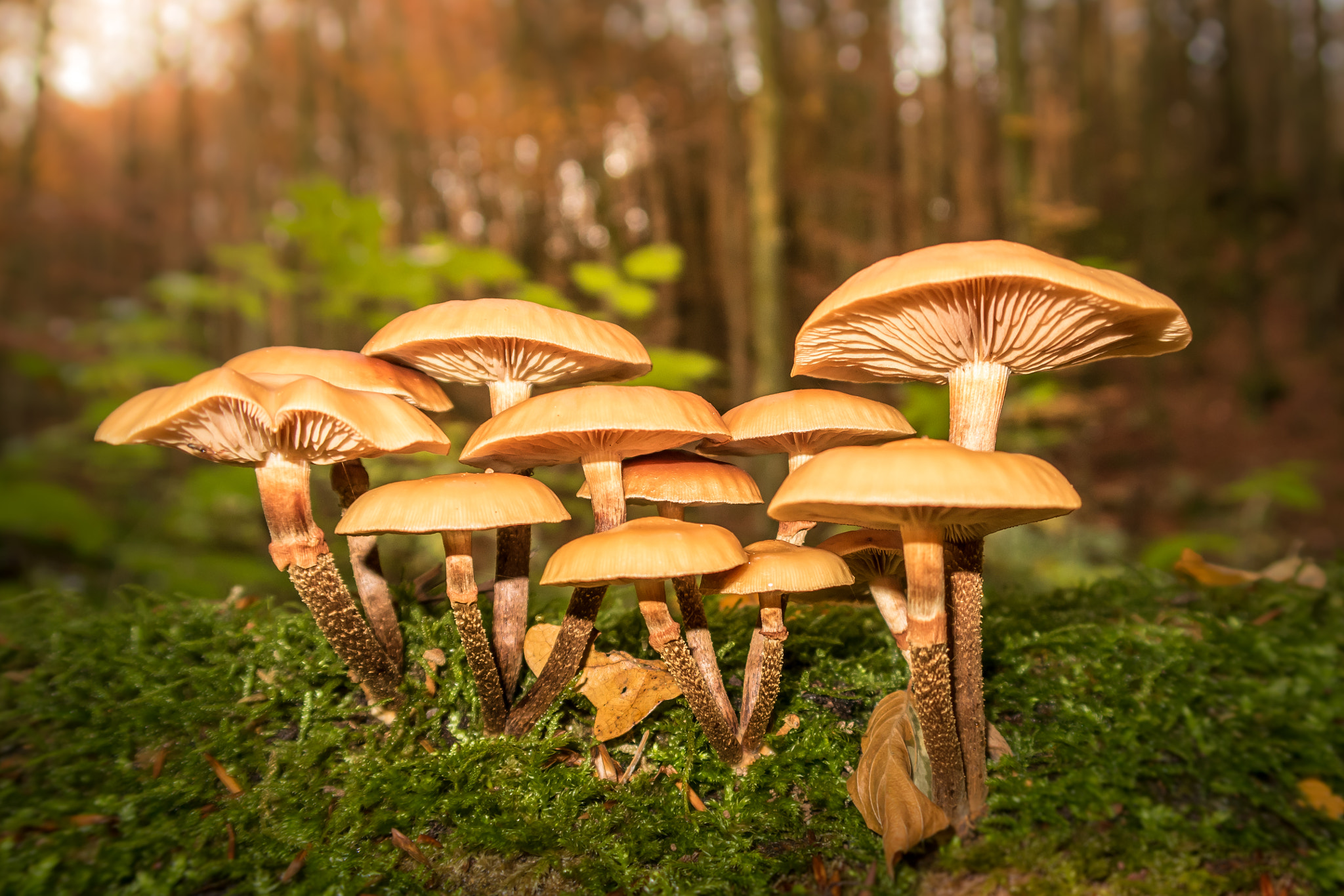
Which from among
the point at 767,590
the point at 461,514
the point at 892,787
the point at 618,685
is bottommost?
the point at 892,787

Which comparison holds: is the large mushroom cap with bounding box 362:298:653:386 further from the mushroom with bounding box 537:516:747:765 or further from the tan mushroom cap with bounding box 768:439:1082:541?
the tan mushroom cap with bounding box 768:439:1082:541

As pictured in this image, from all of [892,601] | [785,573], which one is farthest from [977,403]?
[785,573]

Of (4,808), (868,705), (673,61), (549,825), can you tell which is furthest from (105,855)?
(673,61)

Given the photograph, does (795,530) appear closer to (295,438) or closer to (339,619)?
(339,619)

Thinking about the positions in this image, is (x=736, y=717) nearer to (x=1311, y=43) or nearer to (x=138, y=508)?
(x=138, y=508)

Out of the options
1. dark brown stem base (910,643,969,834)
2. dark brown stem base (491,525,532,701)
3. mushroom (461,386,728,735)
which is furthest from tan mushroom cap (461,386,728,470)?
dark brown stem base (910,643,969,834)

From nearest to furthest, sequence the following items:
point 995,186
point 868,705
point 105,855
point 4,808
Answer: point 105,855 < point 4,808 < point 868,705 < point 995,186

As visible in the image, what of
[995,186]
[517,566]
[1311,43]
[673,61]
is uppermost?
[1311,43]
